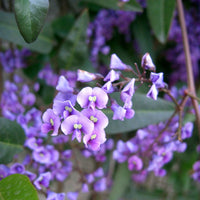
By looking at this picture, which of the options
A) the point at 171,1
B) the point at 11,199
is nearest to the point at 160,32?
the point at 171,1

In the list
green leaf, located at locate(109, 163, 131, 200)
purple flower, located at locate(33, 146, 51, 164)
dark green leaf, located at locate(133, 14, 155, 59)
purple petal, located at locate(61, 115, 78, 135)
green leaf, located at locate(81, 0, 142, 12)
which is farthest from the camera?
dark green leaf, located at locate(133, 14, 155, 59)

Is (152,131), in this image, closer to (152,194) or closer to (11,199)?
(11,199)

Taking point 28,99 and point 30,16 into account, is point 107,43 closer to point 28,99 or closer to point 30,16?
point 28,99

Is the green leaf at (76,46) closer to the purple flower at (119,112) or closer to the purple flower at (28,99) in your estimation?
the purple flower at (28,99)

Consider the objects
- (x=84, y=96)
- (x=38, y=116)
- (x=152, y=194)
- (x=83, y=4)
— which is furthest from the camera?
(x=152, y=194)

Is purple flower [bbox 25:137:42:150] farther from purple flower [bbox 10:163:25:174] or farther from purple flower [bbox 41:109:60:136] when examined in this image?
purple flower [bbox 41:109:60:136]

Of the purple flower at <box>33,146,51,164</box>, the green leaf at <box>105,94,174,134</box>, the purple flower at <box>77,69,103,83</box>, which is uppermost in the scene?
the purple flower at <box>77,69,103,83</box>


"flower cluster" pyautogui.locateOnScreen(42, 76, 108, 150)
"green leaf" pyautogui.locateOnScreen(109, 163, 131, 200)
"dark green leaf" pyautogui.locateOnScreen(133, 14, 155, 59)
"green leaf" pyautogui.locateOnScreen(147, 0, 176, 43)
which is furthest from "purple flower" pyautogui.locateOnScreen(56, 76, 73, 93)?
"dark green leaf" pyautogui.locateOnScreen(133, 14, 155, 59)
